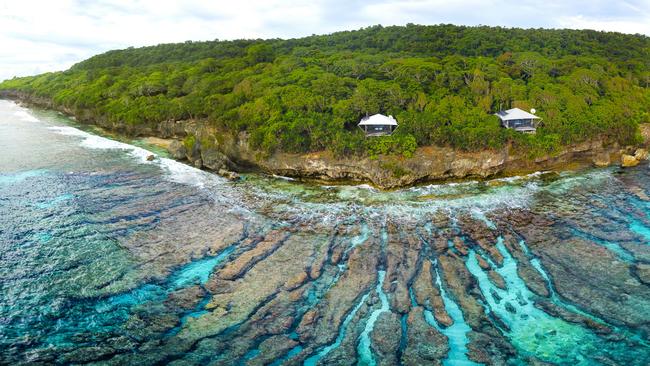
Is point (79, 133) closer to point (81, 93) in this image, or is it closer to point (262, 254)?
point (81, 93)

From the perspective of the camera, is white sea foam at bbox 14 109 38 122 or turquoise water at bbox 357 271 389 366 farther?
white sea foam at bbox 14 109 38 122

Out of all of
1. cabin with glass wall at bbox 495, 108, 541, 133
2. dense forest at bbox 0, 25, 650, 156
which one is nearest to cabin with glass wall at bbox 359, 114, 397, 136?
dense forest at bbox 0, 25, 650, 156

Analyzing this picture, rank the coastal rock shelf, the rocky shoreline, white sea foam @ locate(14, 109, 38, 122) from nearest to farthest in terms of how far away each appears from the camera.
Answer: the coastal rock shelf, the rocky shoreline, white sea foam @ locate(14, 109, 38, 122)

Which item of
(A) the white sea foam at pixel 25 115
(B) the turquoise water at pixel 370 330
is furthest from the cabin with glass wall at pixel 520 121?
(A) the white sea foam at pixel 25 115

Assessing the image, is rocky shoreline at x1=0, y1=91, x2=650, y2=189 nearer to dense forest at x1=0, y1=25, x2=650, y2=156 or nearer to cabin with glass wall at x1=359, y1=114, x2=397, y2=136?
dense forest at x1=0, y1=25, x2=650, y2=156

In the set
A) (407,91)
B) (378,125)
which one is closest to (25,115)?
(378,125)

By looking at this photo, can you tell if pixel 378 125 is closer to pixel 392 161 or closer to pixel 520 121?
pixel 392 161
